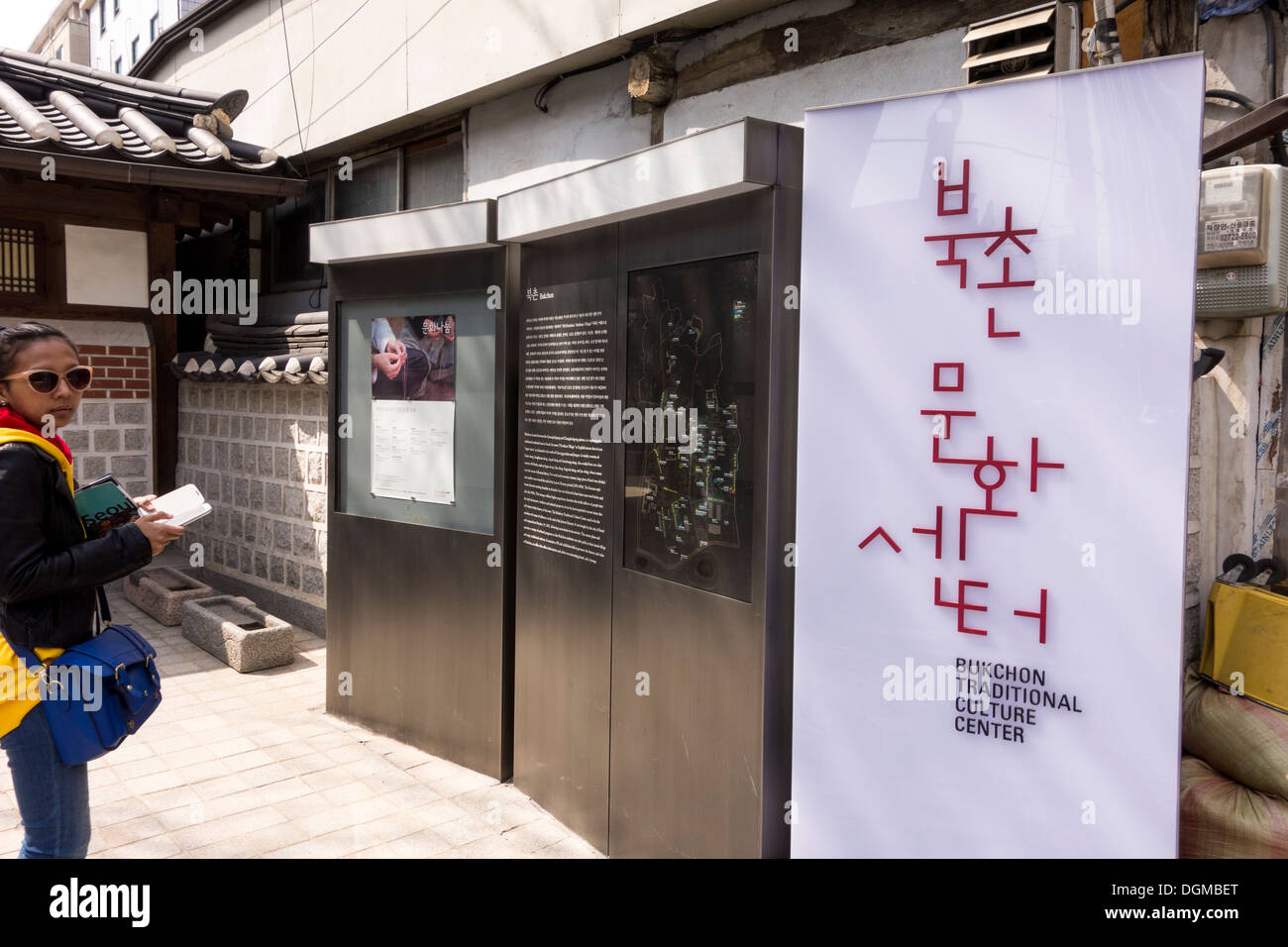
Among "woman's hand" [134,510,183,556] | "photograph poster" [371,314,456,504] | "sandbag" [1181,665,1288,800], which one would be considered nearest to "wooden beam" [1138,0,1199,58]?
"sandbag" [1181,665,1288,800]

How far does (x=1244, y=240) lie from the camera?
3408 mm

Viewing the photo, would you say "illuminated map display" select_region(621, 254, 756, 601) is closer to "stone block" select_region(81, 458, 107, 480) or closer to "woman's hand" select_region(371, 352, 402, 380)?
"woman's hand" select_region(371, 352, 402, 380)

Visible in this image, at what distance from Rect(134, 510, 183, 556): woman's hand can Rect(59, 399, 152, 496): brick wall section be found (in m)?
6.89

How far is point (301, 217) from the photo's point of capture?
9.34 meters

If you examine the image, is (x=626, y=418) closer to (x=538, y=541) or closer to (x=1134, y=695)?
(x=538, y=541)

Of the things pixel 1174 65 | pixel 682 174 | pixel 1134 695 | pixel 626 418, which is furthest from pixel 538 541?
pixel 1174 65

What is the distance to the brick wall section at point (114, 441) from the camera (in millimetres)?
8898

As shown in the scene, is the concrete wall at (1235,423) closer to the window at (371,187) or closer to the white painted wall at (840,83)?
the white painted wall at (840,83)

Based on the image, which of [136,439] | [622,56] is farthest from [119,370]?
[622,56]

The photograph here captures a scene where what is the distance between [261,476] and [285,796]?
429 centimetres

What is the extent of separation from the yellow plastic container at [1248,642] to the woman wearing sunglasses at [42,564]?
143 inches

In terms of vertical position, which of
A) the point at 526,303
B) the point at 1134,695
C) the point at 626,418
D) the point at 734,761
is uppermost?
the point at 526,303

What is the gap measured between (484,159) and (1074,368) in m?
5.39

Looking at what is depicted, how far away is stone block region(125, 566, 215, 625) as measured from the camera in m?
7.77
